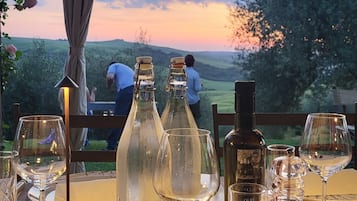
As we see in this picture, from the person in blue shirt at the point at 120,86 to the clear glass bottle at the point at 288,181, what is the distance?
8.96 ft

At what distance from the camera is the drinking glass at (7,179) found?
3.17ft

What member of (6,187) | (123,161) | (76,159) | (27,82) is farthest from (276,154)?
(27,82)

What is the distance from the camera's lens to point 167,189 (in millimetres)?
849

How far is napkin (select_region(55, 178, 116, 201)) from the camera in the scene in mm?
1214

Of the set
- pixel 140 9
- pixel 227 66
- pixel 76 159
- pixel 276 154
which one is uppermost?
pixel 140 9

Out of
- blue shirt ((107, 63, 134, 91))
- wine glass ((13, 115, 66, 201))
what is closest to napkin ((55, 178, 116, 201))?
wine glass ((13, 115, 66, 201))

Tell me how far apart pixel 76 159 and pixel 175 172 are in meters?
1.01

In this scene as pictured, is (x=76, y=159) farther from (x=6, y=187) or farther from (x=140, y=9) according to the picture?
(x=140, y=9)

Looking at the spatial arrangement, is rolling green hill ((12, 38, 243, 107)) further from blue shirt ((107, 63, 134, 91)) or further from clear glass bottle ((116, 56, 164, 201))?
clear glass bottle ((116, 56, 164, 201))

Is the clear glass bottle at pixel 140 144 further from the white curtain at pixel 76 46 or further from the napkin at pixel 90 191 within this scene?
the white curtain at pixel 76 46

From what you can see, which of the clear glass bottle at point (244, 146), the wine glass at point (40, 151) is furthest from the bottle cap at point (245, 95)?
the wine glass at point (40, 151)

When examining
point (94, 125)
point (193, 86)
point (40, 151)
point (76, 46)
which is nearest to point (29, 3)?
point (76, 46)

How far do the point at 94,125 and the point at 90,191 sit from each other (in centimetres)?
59

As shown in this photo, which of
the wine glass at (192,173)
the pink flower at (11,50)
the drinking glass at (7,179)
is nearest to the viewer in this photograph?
the wine glass at (192,173)
